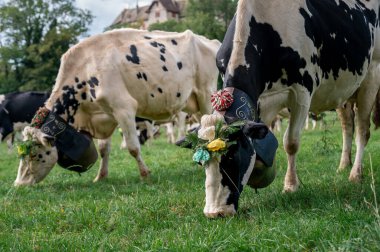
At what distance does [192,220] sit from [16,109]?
1359cm

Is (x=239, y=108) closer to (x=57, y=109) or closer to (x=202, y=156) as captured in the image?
(x=202, y=156)

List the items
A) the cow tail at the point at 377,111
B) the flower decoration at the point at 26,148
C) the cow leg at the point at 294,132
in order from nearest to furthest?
the cow leg at the point at 294,132
the cow tail at the point at 377,111
the flower decoration at the point at 26,148

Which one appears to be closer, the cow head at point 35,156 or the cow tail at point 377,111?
the cow tail at point 377,111

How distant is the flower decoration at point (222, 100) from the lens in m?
4.41

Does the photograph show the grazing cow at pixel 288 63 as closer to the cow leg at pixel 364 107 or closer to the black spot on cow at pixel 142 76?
the cow leg at pixel 364 107

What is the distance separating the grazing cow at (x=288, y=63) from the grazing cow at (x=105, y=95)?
3093 mm

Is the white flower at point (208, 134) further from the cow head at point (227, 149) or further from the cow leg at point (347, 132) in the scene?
the cow leg at point (347, 132)

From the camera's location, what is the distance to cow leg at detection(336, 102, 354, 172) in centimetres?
726

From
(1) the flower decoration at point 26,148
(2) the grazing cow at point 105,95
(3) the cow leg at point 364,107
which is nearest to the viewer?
(3) the cow leg at point 364,107

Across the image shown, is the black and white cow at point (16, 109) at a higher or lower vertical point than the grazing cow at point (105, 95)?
lower

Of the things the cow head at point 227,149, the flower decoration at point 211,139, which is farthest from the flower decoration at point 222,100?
the flower decoration at point 211,139

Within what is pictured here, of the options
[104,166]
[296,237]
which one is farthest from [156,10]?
[296,237]

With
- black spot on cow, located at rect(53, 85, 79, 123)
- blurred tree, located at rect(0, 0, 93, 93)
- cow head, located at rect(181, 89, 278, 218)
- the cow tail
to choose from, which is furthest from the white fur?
blurred tree, located at rect(0, 0, 93, 93)

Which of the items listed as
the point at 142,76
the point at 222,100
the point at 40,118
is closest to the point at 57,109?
the point at 40,118
